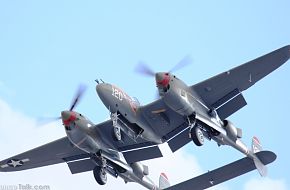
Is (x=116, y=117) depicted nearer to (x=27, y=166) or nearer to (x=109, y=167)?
(x=109, y=167)

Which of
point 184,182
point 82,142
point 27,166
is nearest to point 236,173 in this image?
point 184,182

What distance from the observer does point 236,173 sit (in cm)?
5144

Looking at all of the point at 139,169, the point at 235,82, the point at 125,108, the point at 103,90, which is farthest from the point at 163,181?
the point at 103,90

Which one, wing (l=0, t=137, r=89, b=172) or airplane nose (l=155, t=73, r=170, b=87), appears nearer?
airplane nose (l=155, t=73, r=170, b=87)

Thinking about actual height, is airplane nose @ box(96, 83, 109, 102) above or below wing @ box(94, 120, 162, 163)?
above

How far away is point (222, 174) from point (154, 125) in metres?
5.97

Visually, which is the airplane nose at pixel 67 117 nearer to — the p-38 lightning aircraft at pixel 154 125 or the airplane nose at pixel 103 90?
the p-38 lightning aircraft at pixel 154 125

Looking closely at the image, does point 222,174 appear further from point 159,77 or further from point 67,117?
point 67,117

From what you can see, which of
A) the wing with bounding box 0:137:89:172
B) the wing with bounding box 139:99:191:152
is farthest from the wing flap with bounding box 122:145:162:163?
the wing with bounding box 0:137:89:172

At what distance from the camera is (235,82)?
4769 cm

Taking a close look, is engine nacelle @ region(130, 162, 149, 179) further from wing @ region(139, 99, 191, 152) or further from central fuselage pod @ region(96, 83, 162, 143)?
central fuselage pod @ region(96, 83, 162, 143)

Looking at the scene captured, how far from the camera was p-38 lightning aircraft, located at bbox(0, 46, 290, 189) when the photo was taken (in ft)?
153

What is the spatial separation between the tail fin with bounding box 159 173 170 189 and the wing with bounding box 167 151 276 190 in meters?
2.41

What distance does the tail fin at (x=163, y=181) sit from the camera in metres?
54.5
